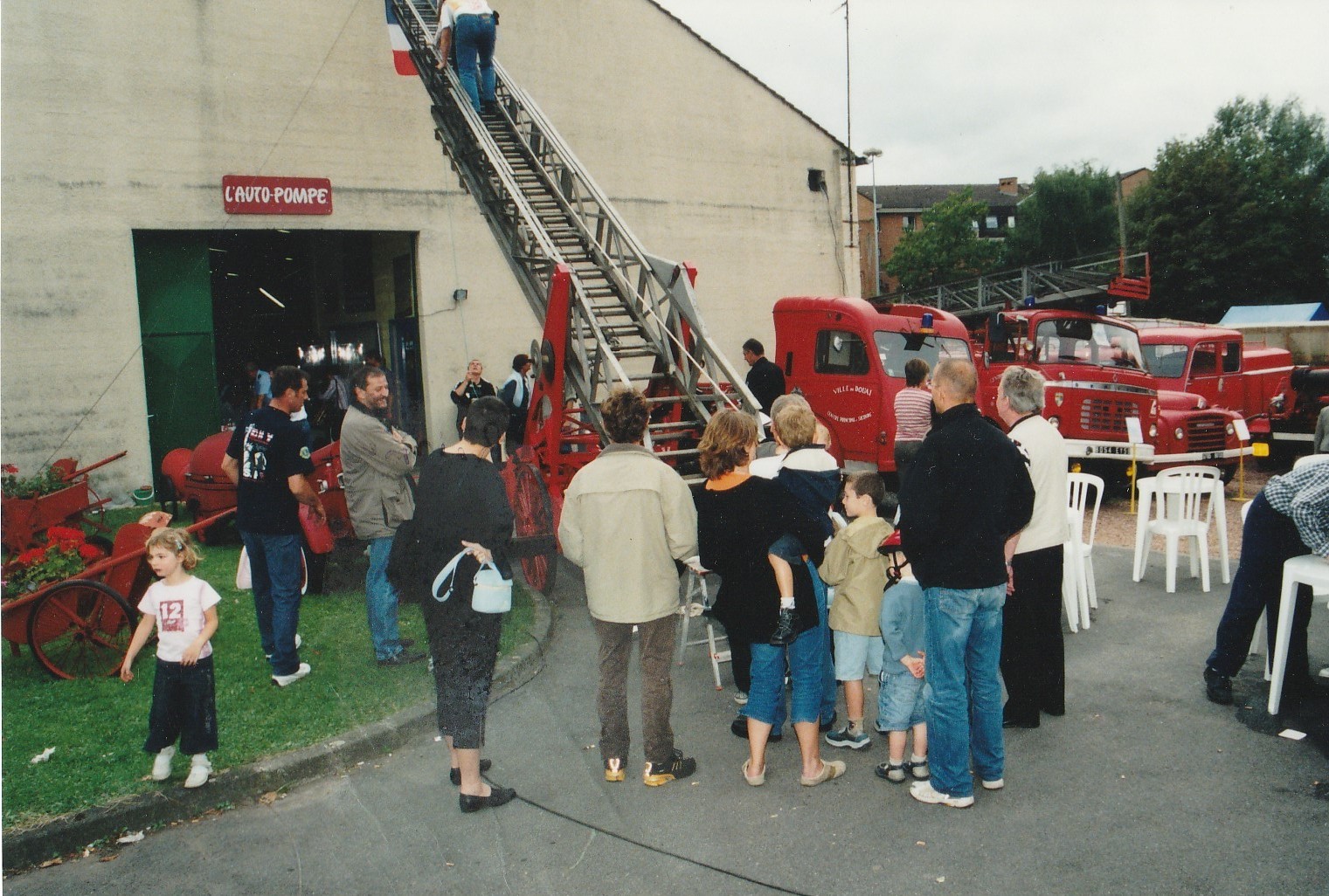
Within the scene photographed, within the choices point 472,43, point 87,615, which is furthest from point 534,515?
point 472,43

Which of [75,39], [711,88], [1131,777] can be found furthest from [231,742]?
[711,88]

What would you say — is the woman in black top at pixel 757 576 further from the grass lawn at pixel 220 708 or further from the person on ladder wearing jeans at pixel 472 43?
the person on ladder wearing jeans at pixel 472 43

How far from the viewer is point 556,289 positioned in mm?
7730

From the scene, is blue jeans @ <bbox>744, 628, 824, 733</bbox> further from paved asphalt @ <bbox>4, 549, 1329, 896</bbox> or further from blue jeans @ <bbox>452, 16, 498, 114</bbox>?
blue jeans @ <bbox>452, 16, 498, 114</bbox>

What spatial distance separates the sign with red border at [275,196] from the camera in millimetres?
13547

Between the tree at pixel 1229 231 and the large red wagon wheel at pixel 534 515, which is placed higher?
the tree at pixel 1229 231

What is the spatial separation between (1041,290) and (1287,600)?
23895 millimetres

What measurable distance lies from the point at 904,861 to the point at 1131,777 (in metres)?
1.39

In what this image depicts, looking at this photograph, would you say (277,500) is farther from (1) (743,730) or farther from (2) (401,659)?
(1) (743,730)

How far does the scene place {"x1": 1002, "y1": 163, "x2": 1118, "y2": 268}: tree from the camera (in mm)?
58750

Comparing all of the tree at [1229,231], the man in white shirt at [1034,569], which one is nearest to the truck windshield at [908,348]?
the man in white shirt at [1034,569]

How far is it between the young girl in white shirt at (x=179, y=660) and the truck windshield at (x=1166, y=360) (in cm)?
1421

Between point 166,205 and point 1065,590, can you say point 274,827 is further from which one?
point 166,205

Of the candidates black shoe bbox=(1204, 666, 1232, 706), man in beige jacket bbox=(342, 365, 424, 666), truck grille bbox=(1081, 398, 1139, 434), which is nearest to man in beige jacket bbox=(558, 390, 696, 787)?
man in beige jacket bbox=(342, 365, 424, 666)
